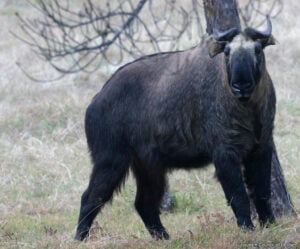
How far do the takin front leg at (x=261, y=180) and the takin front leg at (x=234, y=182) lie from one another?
0.20 meters

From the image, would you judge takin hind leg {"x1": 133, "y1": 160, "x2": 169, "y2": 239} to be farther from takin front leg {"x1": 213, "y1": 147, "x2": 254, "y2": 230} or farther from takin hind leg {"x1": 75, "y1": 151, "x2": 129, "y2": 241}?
takin front leg {"x1": 213, "y1": 147, "x2": 254, "y2": 230}

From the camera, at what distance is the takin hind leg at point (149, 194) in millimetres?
7012

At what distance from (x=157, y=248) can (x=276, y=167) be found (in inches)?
68.3

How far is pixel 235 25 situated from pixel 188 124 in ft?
2.98

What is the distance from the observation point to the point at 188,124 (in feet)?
20.8

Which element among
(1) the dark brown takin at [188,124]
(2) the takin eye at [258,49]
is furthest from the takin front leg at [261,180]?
(2) the takin eye at [258,49]

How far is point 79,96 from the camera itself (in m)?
13.1

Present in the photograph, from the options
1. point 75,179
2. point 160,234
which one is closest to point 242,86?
point 160,234

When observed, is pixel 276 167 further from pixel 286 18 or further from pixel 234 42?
pixel 286 18

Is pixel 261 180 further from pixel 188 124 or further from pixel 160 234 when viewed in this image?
pixel 160 234

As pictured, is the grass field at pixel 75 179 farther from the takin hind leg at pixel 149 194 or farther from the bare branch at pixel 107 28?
the bare branch at pixel 107 28

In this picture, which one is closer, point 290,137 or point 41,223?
point 41,223

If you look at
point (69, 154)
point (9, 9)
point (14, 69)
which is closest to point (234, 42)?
point (69, 154)

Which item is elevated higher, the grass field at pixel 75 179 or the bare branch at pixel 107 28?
the bare branch at pixel 107 28
